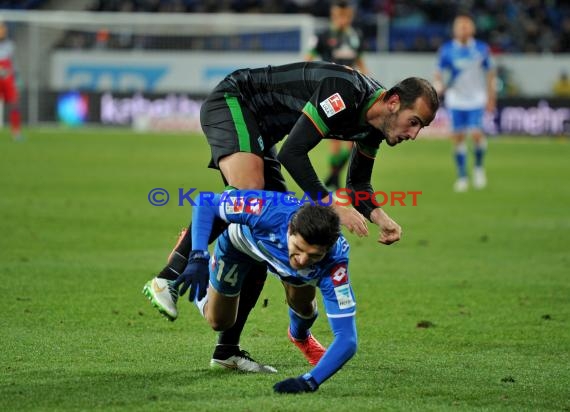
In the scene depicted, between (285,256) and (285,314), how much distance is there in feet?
8.98

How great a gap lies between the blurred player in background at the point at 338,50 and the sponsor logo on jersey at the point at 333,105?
962 centimetres

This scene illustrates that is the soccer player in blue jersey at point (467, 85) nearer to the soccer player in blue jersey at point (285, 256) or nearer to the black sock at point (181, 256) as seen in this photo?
the black sock at point (181, 256)

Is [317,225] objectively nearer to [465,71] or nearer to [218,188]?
[218,188]

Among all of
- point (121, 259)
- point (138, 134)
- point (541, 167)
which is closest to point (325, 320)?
point (121, 259)

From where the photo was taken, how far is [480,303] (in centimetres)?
874

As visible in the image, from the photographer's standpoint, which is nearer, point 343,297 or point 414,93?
point 343,297

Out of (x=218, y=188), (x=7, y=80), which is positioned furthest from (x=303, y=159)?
(x=7, y=80)

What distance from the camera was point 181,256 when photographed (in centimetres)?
613

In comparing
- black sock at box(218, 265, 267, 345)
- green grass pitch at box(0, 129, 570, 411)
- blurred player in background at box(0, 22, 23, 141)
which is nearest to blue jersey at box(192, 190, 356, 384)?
green grass pitch at box(0, 129, 570, 411)

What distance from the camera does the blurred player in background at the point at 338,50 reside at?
16.1 meters

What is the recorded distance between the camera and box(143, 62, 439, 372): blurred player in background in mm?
6105

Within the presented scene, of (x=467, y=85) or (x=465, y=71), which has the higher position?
(x=465, y=71)

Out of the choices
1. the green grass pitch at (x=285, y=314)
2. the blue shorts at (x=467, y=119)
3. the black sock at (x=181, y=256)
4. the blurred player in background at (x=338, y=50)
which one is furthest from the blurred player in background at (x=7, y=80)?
the black sock at (x=181, y=256)

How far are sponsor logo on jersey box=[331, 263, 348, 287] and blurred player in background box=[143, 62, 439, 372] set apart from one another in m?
0.29
